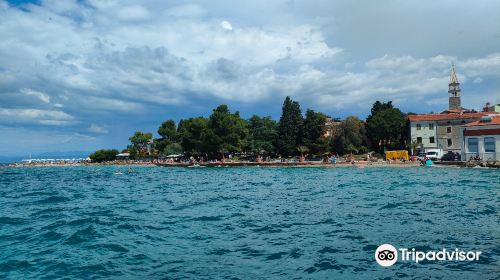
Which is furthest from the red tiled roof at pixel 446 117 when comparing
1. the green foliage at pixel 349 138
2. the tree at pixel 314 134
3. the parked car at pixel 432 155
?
the tree at pixel 314 134

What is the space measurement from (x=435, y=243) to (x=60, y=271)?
10.5m

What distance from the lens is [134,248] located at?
1296cm

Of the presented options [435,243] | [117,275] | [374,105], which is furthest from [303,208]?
[374,105]

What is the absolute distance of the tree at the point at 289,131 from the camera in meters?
87.6

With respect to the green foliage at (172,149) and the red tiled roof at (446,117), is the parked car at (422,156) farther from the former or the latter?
the green foliage at (172,149)

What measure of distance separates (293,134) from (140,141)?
61.2 metres

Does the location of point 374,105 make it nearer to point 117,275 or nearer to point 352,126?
point 352,126

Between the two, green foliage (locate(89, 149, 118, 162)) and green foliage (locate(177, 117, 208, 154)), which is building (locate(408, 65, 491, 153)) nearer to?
green foliage (locate(177, 117, 208, 154))

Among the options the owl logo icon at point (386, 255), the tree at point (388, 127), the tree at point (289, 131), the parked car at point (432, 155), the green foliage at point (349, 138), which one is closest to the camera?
the owl logo icon at point (386, 255)

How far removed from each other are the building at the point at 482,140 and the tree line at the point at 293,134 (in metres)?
20.6

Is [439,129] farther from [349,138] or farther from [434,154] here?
[349,138]

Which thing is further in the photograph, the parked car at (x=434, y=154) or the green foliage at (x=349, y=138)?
the green foliage at (x=349, y=138)

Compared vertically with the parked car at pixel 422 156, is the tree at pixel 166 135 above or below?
above

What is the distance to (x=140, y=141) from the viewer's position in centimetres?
13125
